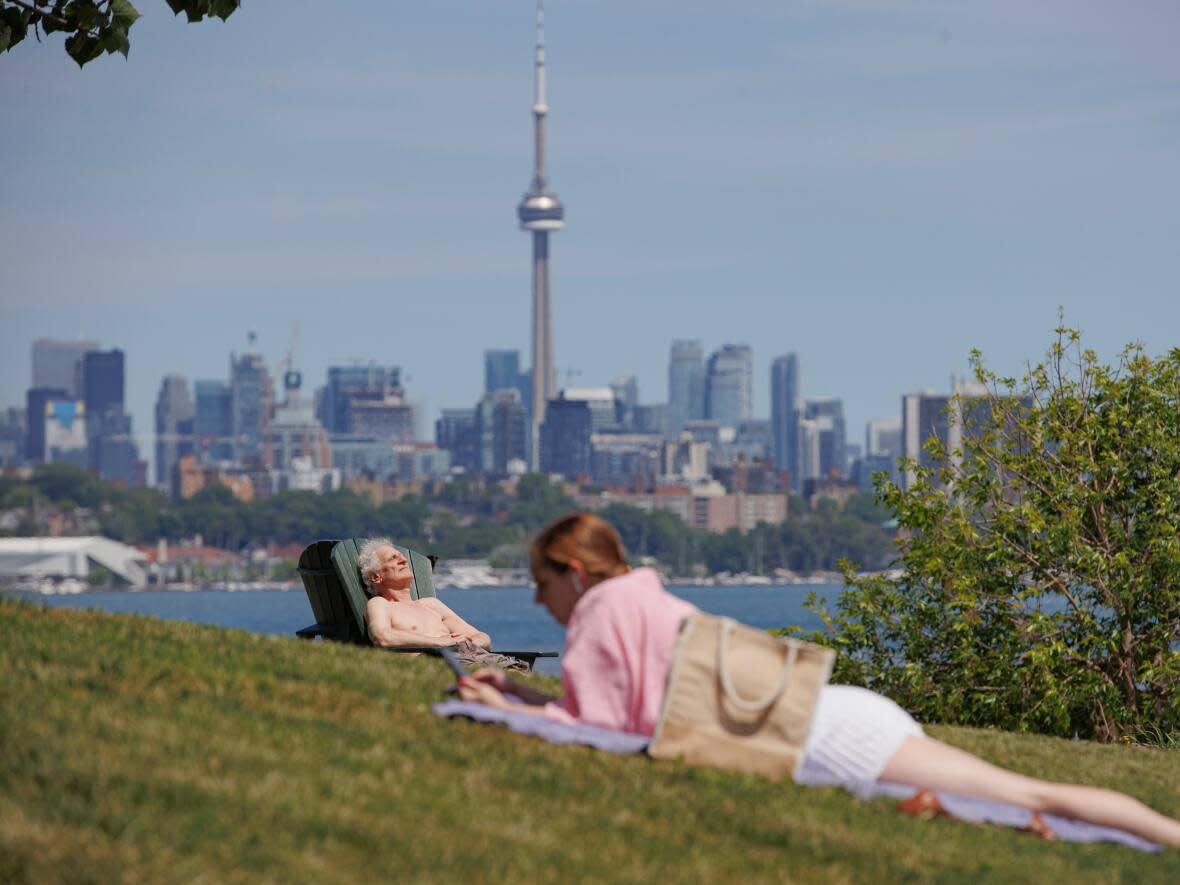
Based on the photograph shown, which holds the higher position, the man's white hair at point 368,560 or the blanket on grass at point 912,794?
the man's white hair at point 368,560

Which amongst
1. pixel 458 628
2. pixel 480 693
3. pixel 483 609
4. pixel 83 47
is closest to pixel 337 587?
pixel 458 628

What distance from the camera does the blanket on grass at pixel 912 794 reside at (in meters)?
6.05

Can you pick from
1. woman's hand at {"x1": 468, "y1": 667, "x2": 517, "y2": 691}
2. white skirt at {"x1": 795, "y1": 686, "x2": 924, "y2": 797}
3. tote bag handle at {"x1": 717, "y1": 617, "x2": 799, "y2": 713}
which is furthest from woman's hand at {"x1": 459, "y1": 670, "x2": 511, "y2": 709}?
white skirt at {"x1": 795, "y1": 686, "x2": 924, "y2": 797}

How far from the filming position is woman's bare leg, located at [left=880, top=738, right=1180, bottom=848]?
603 cm

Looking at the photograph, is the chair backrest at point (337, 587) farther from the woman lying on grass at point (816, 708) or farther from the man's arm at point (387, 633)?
the woman lying on grass at point (816, 708)

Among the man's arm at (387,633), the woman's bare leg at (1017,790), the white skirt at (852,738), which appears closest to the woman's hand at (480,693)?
the white skirt at (852,738)

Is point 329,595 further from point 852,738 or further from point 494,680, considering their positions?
point 852,738

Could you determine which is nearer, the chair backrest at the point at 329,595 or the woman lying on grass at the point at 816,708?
the woman lying on grass at the point at 816,708

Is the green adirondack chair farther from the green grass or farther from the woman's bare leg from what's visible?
the woman's bare leg

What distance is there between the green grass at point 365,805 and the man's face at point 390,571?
3.52 m

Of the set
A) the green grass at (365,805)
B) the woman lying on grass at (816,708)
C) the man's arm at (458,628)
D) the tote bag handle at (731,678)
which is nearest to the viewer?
the green grass at (365,805)

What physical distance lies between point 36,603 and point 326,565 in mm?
2266

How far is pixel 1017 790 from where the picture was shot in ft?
20.2

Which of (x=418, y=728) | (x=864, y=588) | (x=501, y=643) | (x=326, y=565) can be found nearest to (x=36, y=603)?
(x=326, y=565)
